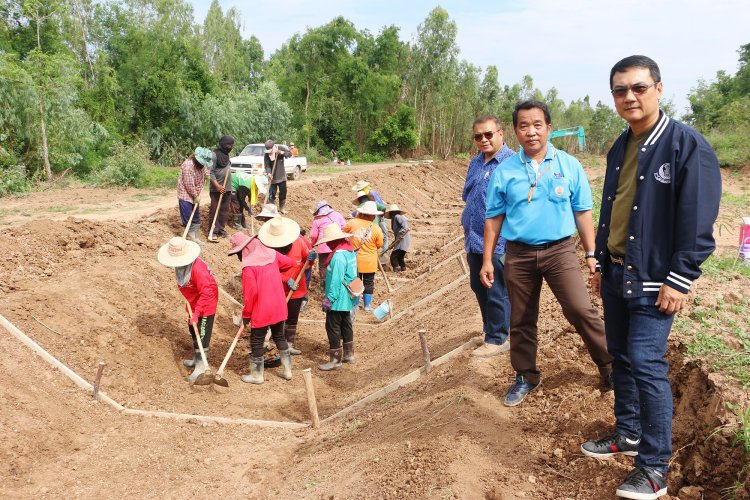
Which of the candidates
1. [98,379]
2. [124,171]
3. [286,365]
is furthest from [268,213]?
[124,171]

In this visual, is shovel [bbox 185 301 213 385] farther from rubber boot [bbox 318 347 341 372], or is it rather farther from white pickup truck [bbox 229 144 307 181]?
white pickup truck [bbox 229 144 307 181]

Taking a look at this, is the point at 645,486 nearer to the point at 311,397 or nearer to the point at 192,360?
the point at 311,397

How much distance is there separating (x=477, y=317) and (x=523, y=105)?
3275mm

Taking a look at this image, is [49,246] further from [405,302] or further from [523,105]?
[523,105]

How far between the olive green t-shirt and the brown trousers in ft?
2.31

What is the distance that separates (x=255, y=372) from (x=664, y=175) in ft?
16.4

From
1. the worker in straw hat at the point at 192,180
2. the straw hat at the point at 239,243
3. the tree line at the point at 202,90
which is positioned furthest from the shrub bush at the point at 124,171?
the straw hat at the point at 239,243

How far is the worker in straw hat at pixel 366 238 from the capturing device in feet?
27.4

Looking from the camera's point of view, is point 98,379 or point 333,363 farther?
point 333,363

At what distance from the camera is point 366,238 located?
865cm

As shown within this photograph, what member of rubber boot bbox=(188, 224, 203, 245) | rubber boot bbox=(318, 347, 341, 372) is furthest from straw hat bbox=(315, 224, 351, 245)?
rubber boot bbox=(188, 224, 203, 245)

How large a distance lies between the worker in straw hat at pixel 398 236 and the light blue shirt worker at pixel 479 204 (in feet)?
21.2

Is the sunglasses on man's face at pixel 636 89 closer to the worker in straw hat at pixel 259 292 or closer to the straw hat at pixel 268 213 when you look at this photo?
the worker in straw hat at pixel 259 292

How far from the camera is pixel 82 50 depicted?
33812mm
